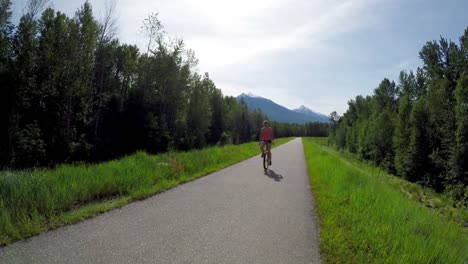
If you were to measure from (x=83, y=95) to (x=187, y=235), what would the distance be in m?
27.2

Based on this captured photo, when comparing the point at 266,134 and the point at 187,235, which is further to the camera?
the point at 266,134

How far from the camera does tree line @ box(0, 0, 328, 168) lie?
842 inches

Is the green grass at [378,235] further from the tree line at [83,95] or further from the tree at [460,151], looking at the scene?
the tree line at [83,95]

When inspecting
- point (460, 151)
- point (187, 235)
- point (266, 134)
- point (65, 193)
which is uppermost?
point (266, 134)

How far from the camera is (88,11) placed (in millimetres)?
26844

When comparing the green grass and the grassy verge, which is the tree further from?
the grassy verge

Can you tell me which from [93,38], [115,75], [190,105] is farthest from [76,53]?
[190,105]

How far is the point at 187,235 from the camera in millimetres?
4043

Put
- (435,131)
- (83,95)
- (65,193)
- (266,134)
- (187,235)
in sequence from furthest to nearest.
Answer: (83,95) < (435,131) < (266,134) < (65,193) < (187,235)

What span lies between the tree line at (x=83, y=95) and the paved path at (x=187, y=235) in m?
15.2

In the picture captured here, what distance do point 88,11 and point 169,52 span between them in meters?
9.47

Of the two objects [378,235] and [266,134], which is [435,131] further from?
[378,235]

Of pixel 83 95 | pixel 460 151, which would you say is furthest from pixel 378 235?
pixel 83 95

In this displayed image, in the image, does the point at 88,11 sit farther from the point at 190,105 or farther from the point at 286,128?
the point at 286,128
